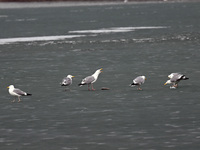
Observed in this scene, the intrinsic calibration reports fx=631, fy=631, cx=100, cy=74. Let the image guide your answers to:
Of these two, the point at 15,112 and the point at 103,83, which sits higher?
the point at 103,83

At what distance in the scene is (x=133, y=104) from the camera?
22391 mm

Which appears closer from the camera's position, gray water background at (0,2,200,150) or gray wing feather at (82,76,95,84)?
gray water background at (0,2,200,150)

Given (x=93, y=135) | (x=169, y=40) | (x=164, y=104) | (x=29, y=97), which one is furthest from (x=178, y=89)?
(x=169, y=40)

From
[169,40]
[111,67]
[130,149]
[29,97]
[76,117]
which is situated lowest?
[130,149]

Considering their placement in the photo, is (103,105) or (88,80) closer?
(103,105)

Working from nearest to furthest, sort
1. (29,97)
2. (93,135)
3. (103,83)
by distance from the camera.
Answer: (93,135)
(29,97)
(103,83)

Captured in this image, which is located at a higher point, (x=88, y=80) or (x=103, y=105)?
(x=88, y=80)

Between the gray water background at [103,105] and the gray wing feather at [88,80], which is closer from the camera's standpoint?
the gray water background at [103,105]

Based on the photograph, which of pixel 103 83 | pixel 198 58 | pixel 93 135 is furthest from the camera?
pixel 198 58

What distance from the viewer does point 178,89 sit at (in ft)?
83.6

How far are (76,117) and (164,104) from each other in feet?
11.5

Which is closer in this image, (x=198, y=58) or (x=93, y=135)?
(x=93, y=135)

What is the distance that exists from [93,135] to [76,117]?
8.54ft

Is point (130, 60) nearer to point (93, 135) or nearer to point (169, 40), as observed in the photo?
point (169, 40)
